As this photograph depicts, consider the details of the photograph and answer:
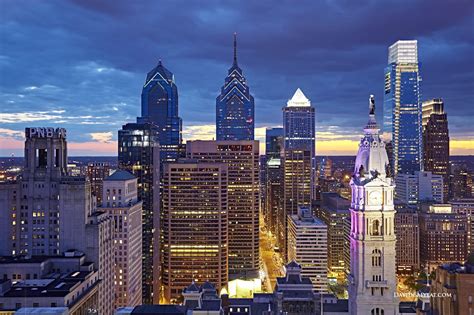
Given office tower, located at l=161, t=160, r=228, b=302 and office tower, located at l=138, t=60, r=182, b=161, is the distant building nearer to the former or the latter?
office tower, located at l=161, t=160, r=228, b=302

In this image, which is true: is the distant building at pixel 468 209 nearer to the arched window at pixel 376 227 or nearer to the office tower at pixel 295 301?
the office tower at pixel 295 301

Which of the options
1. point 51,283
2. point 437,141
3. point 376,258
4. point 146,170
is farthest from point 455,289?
point 437,141

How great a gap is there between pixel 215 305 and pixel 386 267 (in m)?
16.4

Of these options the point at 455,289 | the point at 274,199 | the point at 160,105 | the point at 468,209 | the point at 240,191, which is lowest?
the point at 274,199

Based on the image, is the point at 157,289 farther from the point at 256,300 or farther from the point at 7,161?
the point at 7,161

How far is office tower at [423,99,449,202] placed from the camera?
582 ft

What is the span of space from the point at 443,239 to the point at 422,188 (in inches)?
1667

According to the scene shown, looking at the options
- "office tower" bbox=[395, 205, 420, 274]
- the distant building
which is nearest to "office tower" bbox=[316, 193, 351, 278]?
"office tower" bbox=[395, 205, 420, 274]

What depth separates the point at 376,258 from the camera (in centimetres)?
4078

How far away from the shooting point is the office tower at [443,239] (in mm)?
A: 116625

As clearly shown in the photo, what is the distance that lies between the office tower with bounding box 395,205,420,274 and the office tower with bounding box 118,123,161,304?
54.4 meters

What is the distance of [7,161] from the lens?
50406mm

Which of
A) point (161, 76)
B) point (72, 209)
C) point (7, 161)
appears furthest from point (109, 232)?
point (161, 76)

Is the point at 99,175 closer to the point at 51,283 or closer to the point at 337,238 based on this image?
the point at 337,238
